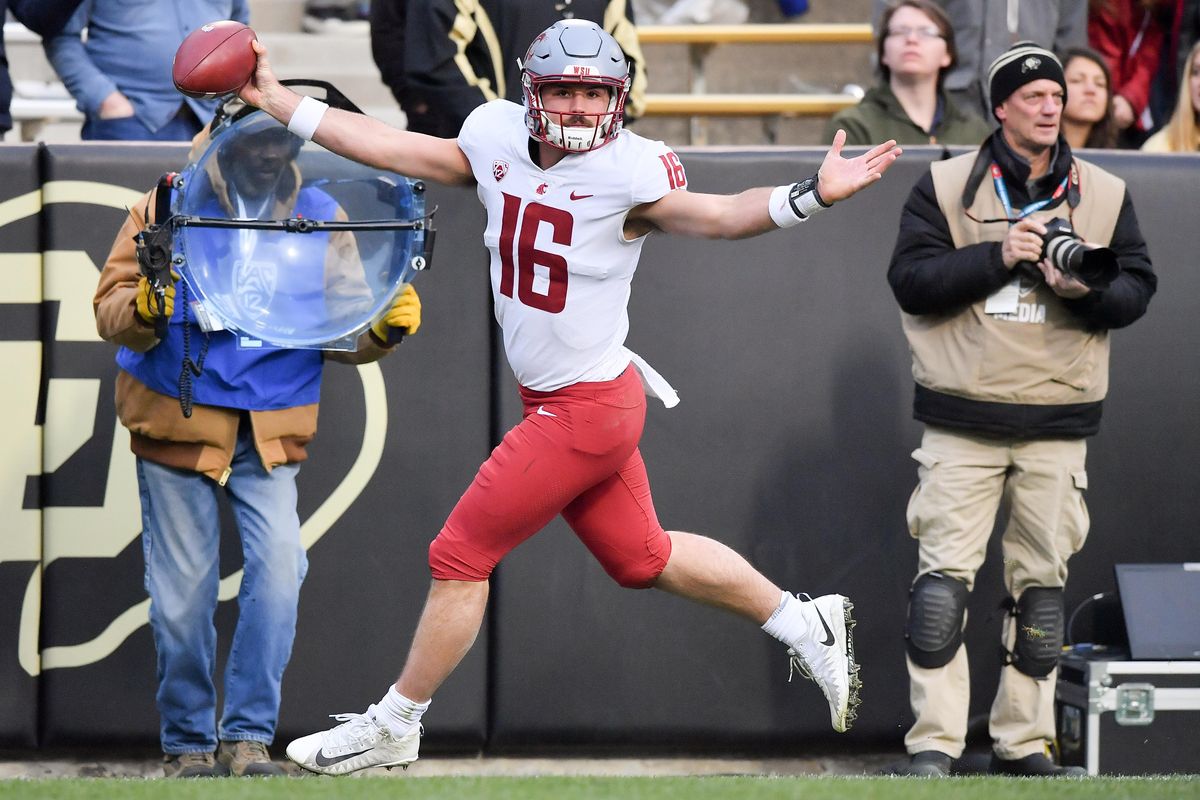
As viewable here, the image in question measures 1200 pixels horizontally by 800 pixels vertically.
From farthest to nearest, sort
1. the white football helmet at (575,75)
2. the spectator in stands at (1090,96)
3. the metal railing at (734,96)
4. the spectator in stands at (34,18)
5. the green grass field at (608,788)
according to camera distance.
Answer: the metal railing at (734,96), the spectator in stands at (1090,96), the spectator in stands at (34,18), the white football helmet at (575,75), the green grass field at (608,788)

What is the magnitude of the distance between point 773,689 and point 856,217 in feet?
5.57

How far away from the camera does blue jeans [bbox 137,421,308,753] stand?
4.98m

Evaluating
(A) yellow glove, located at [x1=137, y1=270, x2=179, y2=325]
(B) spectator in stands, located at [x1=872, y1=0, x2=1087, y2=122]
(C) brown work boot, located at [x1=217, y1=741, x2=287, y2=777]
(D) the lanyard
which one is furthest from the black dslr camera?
(C) brown work boot, located at [x1=217, y1=741, x2=287, y2=777]

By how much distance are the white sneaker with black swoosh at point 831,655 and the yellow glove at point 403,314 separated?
1.41m

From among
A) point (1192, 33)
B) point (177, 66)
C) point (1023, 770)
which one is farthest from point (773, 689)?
point (1192, 33)

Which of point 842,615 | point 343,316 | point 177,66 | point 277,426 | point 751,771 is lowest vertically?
point 751,771

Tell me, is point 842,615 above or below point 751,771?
above

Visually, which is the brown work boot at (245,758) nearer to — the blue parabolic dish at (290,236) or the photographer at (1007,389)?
the blue parabolic dish at (290,236)

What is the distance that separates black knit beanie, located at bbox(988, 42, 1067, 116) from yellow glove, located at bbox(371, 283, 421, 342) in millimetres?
2033

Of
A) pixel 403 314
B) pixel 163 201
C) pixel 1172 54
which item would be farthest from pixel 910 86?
pixel 163 201

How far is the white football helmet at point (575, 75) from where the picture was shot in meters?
4.23

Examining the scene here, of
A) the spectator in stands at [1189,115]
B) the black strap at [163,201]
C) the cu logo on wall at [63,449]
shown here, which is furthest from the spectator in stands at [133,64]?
the spectator in stands at [1189,115]

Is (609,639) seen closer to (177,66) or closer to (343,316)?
(343,316)

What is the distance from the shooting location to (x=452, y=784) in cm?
416
